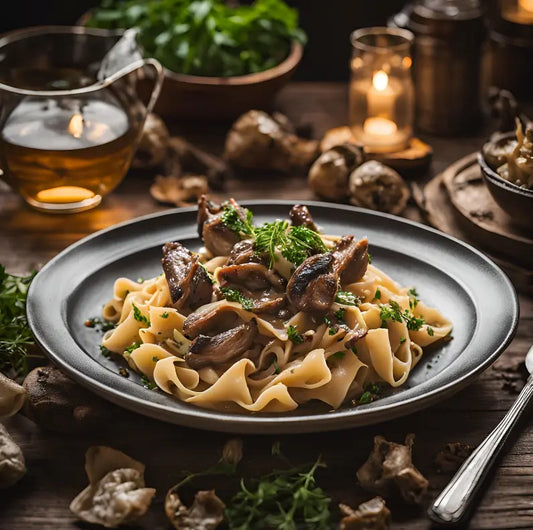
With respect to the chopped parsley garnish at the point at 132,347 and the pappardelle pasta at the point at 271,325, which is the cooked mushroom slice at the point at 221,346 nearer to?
the pappardelle pasta at the point at 271,325

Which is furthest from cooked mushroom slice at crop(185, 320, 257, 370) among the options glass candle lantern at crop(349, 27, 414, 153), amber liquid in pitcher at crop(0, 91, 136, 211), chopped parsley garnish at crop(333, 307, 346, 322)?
glass candle lantern at crop(349, 27, 414, 153)

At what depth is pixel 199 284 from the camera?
3893 mm

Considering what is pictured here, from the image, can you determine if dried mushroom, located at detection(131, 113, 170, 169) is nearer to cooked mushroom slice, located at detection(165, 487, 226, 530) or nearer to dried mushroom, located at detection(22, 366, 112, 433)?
dried mushroom, located at detection(22, 366, 112, 433)

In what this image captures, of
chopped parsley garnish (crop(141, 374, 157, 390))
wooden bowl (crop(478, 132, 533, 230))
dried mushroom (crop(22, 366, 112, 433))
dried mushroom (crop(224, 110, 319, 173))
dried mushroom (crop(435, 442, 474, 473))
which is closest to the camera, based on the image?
dried mushroom (crop(435, 442, 474, 473))

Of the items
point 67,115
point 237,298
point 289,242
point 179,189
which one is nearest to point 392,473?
point 237,298

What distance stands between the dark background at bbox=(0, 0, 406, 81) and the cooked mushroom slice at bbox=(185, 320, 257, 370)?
219 inches

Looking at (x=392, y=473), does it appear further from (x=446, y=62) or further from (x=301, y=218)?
(x=446, y=62)

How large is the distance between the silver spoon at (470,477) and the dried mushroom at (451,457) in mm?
78

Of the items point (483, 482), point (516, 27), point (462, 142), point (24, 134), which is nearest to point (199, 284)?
point (483, 482)

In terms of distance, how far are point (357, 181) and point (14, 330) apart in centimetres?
235

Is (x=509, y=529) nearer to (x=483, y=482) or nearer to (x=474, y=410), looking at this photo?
(x=483, y=482)

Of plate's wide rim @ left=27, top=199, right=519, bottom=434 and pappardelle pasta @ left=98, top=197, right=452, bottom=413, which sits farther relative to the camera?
pappardelle pasta @ left=98, top=197, right=452, bottom=413

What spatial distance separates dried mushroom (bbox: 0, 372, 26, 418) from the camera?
3.68m

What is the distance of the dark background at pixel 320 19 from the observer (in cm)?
832
